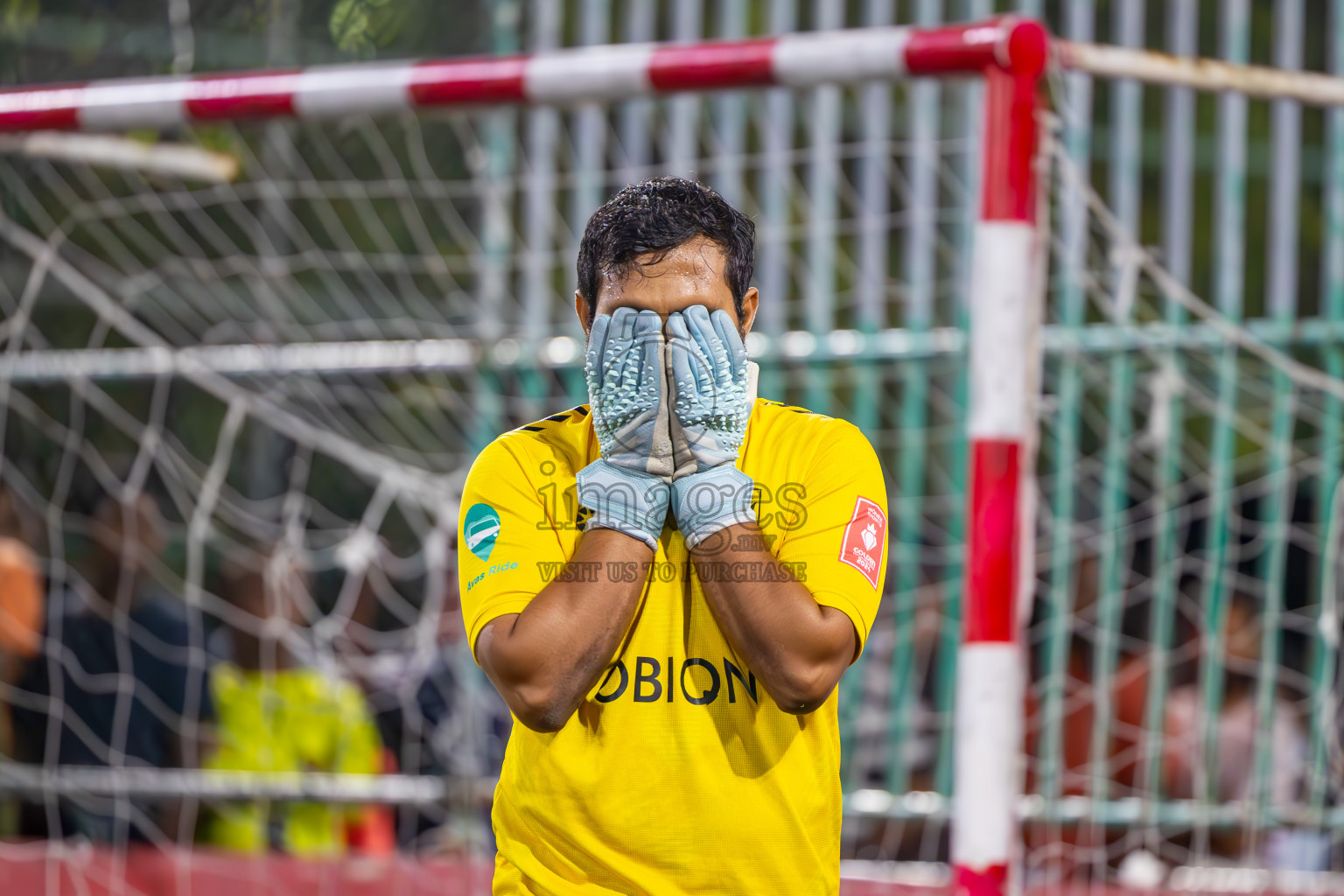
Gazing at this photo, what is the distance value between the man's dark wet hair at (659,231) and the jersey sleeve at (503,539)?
0.22 metres

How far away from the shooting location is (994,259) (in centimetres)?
238

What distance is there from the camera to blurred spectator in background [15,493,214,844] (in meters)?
4.28

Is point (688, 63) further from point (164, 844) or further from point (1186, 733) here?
point (164, 844)

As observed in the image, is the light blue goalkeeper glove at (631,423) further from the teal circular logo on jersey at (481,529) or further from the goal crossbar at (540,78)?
the goal crossbar at (540,78)

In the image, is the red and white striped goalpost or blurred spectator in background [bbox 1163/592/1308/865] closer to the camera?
the red and white striped goalpost

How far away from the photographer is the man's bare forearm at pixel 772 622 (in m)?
1.53

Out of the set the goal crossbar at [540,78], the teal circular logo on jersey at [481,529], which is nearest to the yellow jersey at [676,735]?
the teal circular logo on jersey at [481,529]

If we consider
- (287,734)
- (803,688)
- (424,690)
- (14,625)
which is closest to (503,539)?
(803,688)

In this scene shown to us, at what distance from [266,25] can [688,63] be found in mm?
4784

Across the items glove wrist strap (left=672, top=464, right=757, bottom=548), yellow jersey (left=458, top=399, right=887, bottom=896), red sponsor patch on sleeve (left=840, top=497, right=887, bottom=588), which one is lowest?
yellow jersey (left=458, top=399, right=887, bottom=896)

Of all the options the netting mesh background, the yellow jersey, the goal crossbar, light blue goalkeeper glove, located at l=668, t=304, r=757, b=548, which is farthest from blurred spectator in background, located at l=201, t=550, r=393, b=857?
light blue goalkeeper glove, located at l=668, t=304, r=757, b=548

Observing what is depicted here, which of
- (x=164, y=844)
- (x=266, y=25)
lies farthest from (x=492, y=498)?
(x=266, y=25)

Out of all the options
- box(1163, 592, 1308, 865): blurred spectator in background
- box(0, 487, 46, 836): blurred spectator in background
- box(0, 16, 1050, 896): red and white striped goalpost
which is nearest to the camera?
box(0, 16, 1050, 896): red and white striped goalpost

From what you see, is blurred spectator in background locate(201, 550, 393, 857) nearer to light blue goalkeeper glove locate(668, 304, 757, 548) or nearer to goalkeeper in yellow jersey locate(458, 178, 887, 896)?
goalkeeper in yellow jersey locate(458, 178, 887, 896)
